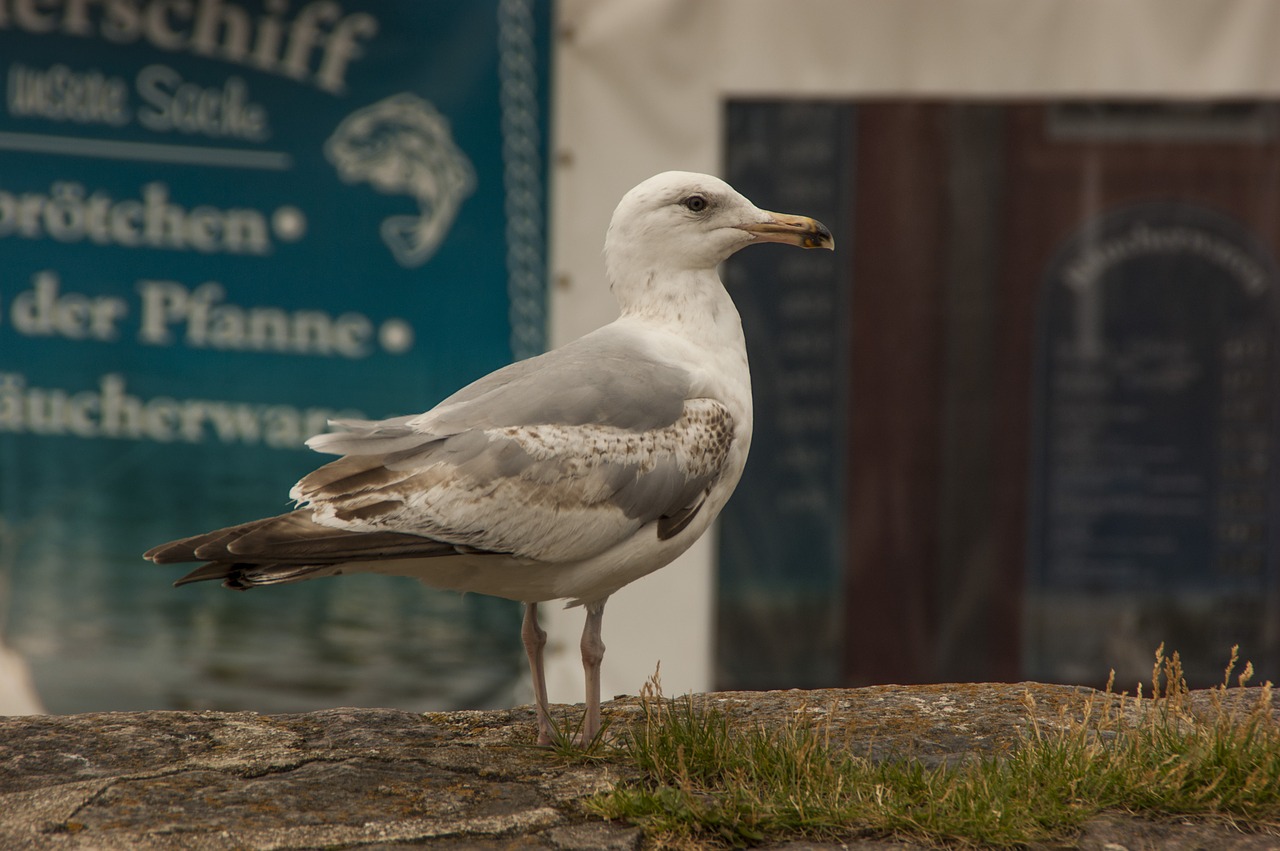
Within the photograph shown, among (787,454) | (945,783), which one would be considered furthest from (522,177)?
(945,783)

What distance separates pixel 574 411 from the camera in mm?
3395

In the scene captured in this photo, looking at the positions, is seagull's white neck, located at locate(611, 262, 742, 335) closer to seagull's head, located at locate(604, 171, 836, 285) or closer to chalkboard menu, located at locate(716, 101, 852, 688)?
seagull's head, located at locate(604, 171, 836, 285)

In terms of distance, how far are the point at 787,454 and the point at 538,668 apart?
2.58m

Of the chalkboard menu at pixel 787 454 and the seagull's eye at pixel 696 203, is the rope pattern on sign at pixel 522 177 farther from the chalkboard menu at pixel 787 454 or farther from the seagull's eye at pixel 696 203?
the seagull's eye at pixel 696 203

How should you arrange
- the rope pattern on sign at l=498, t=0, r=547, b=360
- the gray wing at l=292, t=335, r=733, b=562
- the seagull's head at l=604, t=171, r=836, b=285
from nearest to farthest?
the gray wing at l=292, t=335, r=733, b=562
the seagull's head at l=604, t=171, r=836, b=285
the rope pattern on sign at l=498, t=0, r=547, b=360

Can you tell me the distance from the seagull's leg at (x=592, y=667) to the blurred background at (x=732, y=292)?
2.17 metres

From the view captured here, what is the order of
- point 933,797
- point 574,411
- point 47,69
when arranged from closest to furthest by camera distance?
1. point 933,797
2. point 574,411
3. point 47,69

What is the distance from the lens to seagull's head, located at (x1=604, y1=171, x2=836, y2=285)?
150 inches

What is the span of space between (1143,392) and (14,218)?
4561 mm

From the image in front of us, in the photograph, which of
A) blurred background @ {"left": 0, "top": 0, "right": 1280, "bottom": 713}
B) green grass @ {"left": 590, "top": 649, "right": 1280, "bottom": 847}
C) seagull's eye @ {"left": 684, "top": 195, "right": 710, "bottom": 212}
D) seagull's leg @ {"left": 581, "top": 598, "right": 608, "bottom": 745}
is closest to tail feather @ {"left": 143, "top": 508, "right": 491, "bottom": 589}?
seagull's leg @ {"left": 581, "top": 598, "right": 608, "bottom": 745}

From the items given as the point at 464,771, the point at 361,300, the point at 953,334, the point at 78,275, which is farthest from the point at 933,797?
the point at 78,275

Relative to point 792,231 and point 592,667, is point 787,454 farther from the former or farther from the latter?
point 592,667

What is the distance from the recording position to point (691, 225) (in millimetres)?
3826

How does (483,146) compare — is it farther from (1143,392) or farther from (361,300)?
(1143,392)
